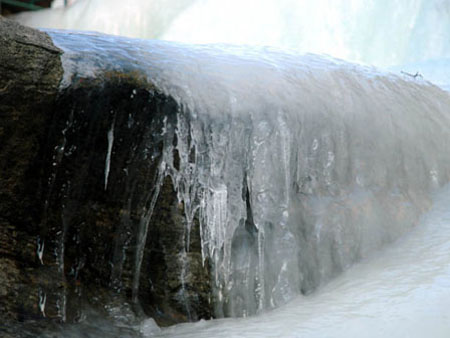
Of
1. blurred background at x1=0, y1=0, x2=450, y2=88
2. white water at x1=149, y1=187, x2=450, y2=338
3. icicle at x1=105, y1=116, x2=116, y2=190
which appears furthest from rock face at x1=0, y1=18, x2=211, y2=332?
blurred background at x1=0, y1=0, x2=450, y2=88


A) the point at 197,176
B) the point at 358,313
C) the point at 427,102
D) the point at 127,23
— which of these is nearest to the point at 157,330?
the point at 197,176

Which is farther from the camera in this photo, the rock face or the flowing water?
the flowing water

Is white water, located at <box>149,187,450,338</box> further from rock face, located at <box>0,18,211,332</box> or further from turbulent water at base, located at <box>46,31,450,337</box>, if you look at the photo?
rock face, located at <box>0,18,211,332</box>

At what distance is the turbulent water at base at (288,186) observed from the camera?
2.35 metres

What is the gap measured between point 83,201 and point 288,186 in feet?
3.15

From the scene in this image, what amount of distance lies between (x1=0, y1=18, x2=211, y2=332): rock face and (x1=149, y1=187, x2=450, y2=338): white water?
213 mm

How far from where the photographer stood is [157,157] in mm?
2406

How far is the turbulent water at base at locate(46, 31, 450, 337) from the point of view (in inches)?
92.5

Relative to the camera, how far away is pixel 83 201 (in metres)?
2.32

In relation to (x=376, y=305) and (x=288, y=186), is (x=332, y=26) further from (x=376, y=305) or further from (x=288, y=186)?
Result: (x=376, y=305)

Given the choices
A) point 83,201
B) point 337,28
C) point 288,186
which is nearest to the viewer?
point 83,201

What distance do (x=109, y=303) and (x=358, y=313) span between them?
38.9 inches

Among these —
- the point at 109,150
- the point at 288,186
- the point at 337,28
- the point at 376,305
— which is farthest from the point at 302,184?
the point at 337,28

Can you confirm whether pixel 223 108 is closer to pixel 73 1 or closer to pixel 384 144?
pixel 384 144
